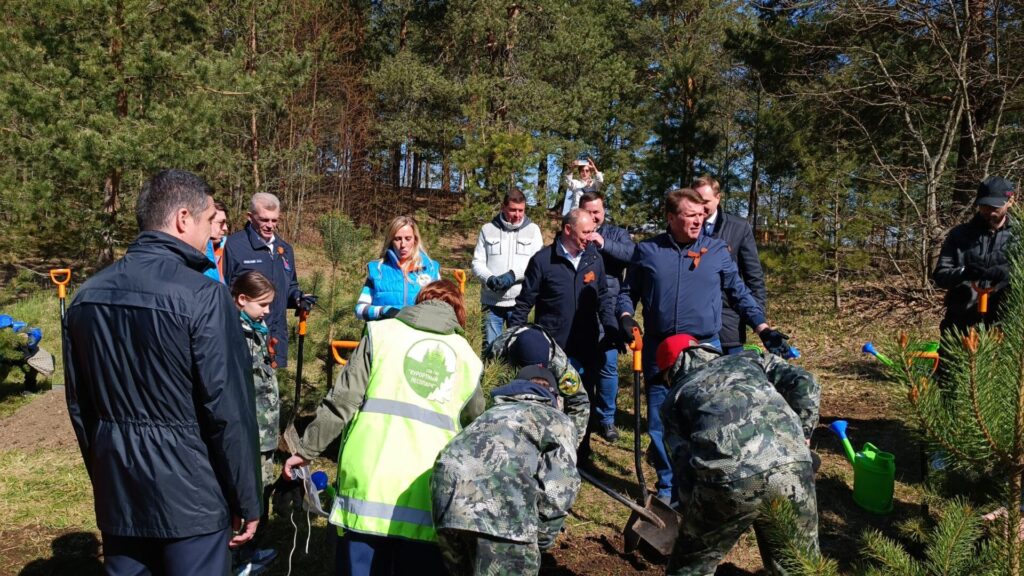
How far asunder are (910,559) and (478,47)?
17.3 meters

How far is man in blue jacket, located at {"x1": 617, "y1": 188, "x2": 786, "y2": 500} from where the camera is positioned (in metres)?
3.53

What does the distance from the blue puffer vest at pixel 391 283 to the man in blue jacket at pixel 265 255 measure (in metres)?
0.49

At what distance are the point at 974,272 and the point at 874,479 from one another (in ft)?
4.40

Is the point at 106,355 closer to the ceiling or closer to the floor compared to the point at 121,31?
closer to the floor

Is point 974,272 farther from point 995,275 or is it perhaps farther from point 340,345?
point 340,345

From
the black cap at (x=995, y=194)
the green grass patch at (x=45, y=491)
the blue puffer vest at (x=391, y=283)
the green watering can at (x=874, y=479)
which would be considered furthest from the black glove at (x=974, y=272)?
the green grass patch at (x=45, y=491)

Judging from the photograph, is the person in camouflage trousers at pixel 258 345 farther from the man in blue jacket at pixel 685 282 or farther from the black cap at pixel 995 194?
the black cap at pixel 995 194

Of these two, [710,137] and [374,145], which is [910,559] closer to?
[710,137]

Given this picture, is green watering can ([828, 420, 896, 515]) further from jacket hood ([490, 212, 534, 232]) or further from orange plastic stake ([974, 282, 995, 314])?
jacket hood ([490, 212, 534, 232])

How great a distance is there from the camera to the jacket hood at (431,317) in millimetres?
2279

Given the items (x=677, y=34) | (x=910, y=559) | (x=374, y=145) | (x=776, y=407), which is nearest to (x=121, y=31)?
(x=374, y=145)

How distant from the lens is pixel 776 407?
222 centimetres

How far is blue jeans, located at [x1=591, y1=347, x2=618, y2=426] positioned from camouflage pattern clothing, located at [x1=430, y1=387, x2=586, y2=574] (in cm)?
255

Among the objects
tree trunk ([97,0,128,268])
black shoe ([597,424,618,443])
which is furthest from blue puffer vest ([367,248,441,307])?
tree trunk ([97,0,128,268])
